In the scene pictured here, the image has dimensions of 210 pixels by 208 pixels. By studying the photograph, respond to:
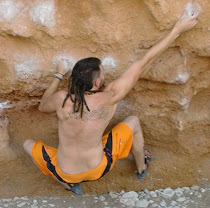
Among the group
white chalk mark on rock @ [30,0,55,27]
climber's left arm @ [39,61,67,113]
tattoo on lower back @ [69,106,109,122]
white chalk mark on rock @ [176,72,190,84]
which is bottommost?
tattoo on lower back @ [69,106,109,122]

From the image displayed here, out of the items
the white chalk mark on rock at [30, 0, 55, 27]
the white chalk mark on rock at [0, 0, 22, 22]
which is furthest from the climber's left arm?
the white chalk mark on rock at [0, 0, 22, 22]

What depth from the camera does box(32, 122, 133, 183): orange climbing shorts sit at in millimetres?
2586

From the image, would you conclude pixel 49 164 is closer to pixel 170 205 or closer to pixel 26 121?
pixel 26 121

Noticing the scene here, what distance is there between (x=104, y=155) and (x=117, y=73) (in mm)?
508

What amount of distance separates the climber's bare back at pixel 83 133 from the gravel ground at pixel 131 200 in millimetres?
495

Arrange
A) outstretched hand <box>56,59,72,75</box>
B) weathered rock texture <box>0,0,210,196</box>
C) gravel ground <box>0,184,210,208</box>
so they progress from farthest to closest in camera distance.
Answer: gravel ground <box>0,184,210,208</box>
outstretched hand <box>56,59,72,75</box>
weathered rock texture <box>0,0,210,196</box>

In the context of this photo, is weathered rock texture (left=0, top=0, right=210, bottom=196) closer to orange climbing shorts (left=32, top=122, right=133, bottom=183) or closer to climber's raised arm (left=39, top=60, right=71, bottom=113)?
climber's raised arm (left=39, top=60, right=71, bottom=113)

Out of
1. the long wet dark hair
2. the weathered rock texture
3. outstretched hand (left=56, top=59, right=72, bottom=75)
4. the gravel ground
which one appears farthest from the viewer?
the gravel ground

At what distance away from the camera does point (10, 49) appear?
251 centimetres

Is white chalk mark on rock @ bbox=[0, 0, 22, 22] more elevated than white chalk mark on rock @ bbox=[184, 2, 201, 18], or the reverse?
white chalk mark on rock @ bbox=[184, 2, 201, 18]

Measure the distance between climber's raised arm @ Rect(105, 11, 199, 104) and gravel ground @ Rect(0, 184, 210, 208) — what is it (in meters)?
0.85

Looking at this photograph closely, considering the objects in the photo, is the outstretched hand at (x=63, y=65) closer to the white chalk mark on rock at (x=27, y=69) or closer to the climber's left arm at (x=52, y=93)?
the climber's left arm at (x=52, y=93)

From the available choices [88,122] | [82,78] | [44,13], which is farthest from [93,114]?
[44,13]

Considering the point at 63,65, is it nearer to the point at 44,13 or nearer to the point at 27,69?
the point at 27,69
